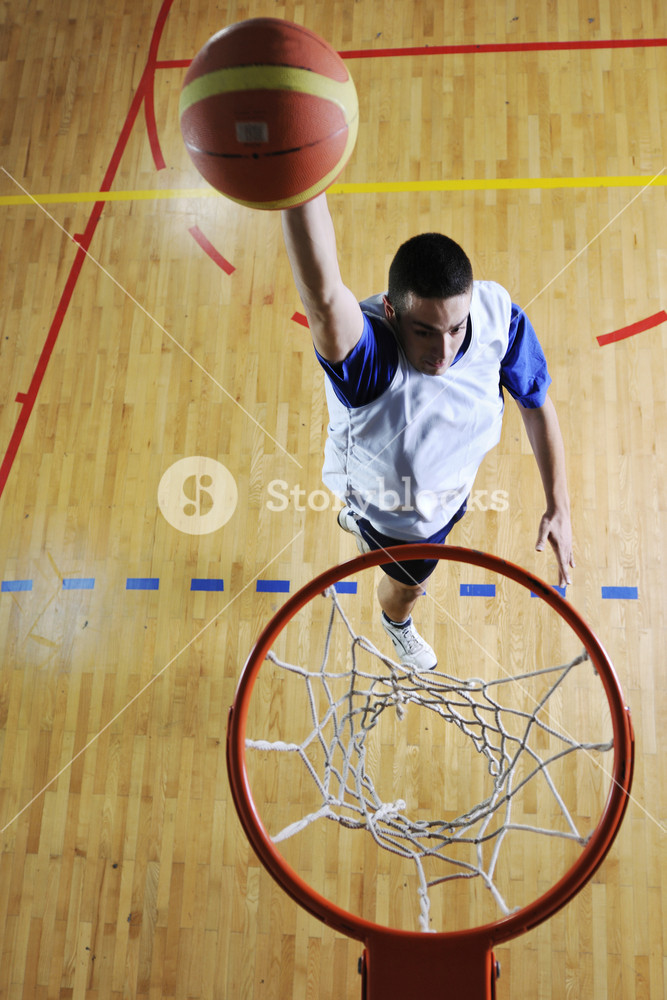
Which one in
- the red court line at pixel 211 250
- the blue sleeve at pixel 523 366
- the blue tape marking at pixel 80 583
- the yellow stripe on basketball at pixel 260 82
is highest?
the red court line at pixel 211 250

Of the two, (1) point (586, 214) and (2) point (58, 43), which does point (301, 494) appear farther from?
(2) point (58, 43)

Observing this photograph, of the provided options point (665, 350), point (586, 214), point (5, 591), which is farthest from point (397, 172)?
Answer: point (5, 591)

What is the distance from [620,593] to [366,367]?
169cm

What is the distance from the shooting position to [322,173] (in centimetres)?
141

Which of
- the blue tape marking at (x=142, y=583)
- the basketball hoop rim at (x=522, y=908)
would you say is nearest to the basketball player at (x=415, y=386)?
the basketball hoop rim at (x=522, y=908)

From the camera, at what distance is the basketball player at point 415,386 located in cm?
159

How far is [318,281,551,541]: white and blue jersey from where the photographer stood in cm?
188

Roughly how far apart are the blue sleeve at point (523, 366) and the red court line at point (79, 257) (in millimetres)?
2263

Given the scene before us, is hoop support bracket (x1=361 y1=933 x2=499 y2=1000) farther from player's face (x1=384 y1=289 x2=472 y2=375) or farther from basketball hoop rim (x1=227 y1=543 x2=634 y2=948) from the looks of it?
player's face (x1=384 y1=289 x2=472 y2=375)

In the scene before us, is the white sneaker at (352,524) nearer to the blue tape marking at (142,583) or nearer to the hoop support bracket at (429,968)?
the blue tape marking at (142,583)

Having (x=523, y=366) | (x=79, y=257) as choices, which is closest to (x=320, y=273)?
(x=523, y=366)

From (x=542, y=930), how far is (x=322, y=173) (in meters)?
2.52

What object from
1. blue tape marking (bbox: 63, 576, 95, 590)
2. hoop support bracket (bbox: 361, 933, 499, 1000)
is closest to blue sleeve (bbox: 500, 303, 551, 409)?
hoop support bracket (bbox: 361, 933, 499, 1000)

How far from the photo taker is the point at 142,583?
3139 mm
